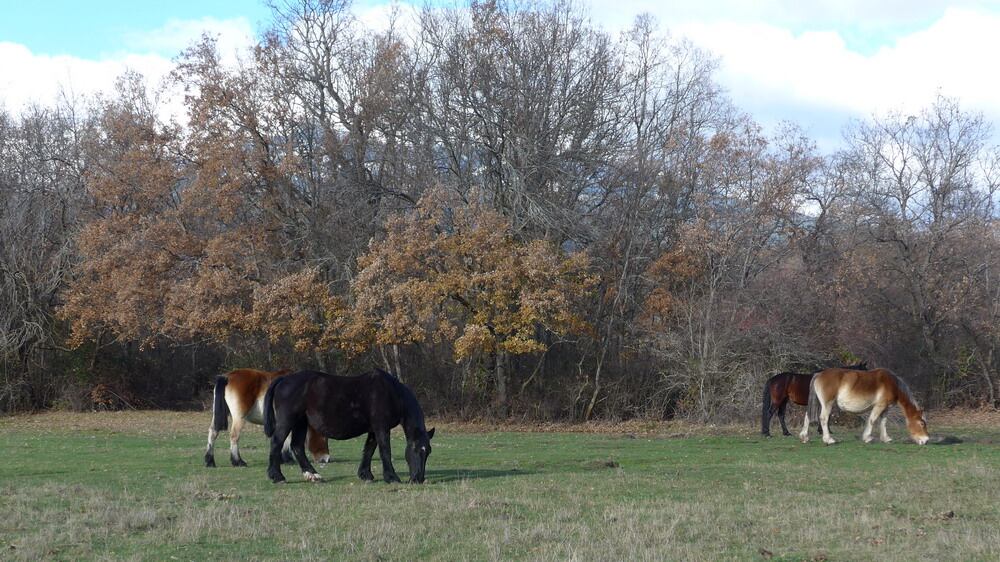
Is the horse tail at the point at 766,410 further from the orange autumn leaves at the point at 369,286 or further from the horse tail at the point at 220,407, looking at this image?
the horse tail at the point at 220,407

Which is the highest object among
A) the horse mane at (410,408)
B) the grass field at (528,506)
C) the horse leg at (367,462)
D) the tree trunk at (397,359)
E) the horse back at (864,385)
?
the tree trunk at (397,359)

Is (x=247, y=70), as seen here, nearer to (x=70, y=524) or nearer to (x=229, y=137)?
(x=229, y=137)

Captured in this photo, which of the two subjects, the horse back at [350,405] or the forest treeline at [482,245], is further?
the forest treeline at [482,245]

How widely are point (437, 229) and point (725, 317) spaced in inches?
372

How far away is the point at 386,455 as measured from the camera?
14.7 meters

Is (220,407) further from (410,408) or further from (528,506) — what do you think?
(528,506)

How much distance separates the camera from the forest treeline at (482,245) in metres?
29.9

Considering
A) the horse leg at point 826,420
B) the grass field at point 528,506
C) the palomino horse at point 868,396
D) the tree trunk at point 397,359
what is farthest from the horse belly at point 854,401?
the tree trunk at point 397,359

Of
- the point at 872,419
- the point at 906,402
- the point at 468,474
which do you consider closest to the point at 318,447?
the point at 468,474

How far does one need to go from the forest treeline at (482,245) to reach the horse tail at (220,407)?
10.8 m

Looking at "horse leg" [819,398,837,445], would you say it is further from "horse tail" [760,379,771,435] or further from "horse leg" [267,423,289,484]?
"horse leg" [267,423,289,484]

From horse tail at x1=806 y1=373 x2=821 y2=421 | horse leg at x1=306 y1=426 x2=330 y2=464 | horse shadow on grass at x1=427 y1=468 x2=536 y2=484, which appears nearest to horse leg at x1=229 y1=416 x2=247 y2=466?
horse leg at x1=306 y1=426 x2=330 y2=464

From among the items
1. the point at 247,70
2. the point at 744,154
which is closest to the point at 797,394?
the point at 744,154

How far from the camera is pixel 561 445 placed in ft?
76.6
